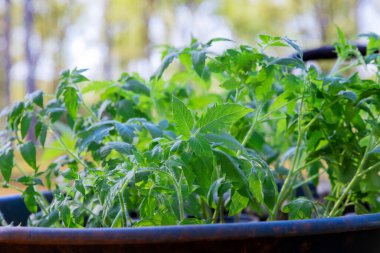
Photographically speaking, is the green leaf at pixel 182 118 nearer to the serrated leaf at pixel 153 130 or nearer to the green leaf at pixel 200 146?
the green leaf at pixel 200 146

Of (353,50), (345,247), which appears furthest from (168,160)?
(353,50)

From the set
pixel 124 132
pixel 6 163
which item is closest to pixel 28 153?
pixel 6 163

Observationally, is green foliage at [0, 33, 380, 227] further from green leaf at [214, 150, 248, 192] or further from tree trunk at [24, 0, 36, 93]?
tree trunk at [24, 0, 36, 93]

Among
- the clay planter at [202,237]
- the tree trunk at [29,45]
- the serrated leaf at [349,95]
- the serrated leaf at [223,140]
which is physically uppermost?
the serrated leaf at [349,95]

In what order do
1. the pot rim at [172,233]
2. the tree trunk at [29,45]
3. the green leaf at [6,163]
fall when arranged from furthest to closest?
the tree trunk at [29,45], the green leaf at [6,163], the pot rim at [172,233]

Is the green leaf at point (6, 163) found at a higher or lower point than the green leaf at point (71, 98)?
lower

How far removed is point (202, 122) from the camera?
62 cm

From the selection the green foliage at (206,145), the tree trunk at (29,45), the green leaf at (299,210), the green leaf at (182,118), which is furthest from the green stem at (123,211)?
the tree trunk at (29,45)

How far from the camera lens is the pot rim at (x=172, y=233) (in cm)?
49

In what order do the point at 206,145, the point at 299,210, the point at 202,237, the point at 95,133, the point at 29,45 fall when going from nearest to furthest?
the point at 202,237 < the point at 206,145 < the point at 299,210 < the point at 95,133 < the point at 29,45

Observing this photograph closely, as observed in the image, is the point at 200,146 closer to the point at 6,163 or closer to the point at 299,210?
the point at 299,210

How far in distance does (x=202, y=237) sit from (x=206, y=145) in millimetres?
134

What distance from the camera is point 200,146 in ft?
1.95

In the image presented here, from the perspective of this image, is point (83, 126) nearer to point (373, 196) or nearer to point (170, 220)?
point (170, 220)
